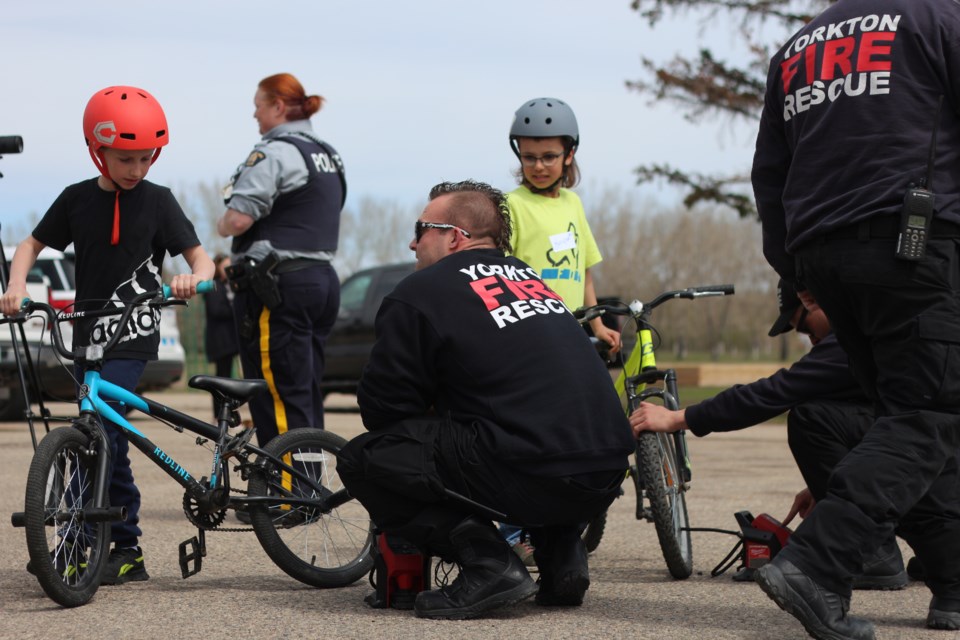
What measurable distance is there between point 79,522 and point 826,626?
242cm

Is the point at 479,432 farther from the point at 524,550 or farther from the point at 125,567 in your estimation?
the point at 125,567

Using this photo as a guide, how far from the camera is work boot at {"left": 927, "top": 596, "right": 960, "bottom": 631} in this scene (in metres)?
4.11

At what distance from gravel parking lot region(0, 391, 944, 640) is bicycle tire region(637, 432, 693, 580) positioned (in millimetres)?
96

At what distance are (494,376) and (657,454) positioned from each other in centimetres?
108

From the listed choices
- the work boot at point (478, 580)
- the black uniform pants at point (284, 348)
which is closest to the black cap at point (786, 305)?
the work boot at point (478, 580)

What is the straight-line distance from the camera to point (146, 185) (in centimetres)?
539

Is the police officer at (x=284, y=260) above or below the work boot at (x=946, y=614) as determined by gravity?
above

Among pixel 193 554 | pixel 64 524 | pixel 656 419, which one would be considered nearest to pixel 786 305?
pixel 656 419

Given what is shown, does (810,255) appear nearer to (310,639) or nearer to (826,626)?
(826,626)

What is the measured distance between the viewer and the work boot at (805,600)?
12.3 ft

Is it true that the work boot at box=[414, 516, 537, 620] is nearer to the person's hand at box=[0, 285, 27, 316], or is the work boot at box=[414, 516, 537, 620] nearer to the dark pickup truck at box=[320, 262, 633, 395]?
the person's hand at box=[0, 285, 27, 316]

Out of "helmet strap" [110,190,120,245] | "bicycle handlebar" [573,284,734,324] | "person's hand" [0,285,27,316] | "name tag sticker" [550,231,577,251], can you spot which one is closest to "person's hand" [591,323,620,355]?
"bicycle handlebar" [573,284,734,324]

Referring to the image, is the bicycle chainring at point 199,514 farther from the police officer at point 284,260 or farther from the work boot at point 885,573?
the work boot at point 885,573

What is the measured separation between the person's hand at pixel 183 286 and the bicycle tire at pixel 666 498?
1703mm
